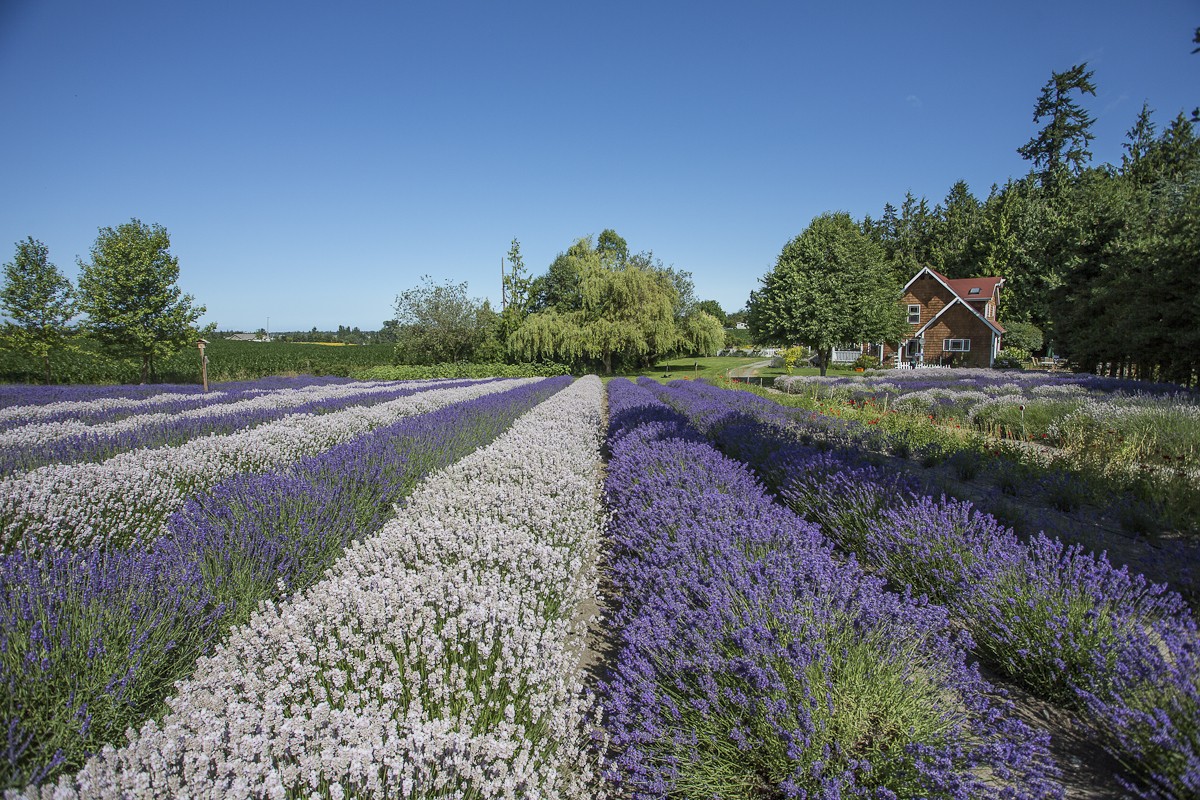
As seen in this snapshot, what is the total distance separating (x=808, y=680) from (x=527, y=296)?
38335 mm

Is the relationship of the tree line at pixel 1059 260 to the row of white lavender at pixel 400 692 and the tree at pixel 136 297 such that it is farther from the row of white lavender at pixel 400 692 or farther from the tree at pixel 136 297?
the tree at pixel 136 297

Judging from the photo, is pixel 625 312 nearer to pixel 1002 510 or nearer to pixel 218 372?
pixel 218 372

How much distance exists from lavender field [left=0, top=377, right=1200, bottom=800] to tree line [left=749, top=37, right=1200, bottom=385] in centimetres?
A: 1577

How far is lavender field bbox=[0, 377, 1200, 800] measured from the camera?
1487mm

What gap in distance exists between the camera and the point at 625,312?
Result: 29.4 m

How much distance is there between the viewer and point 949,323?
1325 inches

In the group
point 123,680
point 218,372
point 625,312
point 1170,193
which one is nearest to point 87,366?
point 218,372

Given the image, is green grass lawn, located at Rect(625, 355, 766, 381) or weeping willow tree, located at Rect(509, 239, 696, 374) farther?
green grass lawn, located at Rect(625, 355, 766, 381)

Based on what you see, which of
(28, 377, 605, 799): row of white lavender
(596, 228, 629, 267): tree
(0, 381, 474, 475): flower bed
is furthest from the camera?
(596, 228, 629, 267): tree

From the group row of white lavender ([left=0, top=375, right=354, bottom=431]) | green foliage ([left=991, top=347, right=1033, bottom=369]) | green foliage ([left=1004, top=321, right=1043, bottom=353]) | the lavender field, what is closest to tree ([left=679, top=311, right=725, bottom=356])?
green foliage ([left=991, top=347, right=1033, bottom=369])

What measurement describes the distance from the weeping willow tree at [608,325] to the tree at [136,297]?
15913mm

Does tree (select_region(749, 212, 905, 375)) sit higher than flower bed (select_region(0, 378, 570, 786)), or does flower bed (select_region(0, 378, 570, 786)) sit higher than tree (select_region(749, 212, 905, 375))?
tree (select_region(749, 212, 905, 375))

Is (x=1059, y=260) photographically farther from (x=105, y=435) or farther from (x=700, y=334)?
(x=105, y=435)

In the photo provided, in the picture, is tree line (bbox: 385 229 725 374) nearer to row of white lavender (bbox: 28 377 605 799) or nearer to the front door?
the front door
